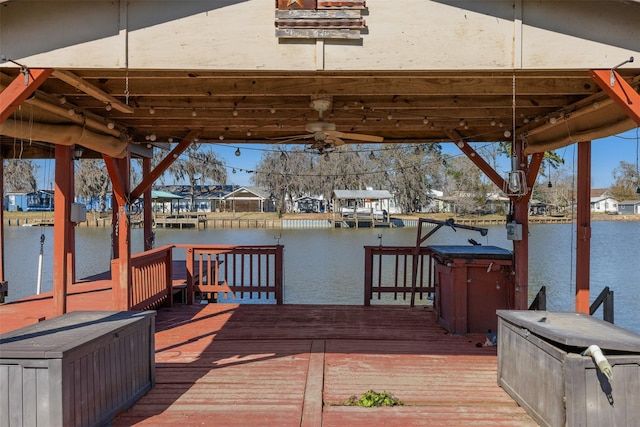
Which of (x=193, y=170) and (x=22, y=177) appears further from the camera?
(x=22, y=177)

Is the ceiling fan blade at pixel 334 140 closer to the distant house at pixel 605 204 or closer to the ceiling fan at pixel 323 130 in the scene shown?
the ceiling fan at pixel 323 130

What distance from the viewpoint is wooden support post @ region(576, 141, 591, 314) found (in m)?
4.92

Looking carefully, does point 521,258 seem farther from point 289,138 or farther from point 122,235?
point 122,235

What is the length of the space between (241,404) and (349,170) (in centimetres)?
4474

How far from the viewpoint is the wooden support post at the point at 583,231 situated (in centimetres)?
492

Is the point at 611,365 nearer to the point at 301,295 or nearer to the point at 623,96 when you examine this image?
the point at 623,96

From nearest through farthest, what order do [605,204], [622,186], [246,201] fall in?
[246,201] → [622,186] → [605,204]

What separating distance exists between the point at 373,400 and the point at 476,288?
2.42 meters

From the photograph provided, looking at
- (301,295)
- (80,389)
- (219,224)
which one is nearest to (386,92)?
(80,389)

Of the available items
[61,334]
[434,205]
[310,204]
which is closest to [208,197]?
[310,204]

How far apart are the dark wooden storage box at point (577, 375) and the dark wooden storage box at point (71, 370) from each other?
278 centimetres

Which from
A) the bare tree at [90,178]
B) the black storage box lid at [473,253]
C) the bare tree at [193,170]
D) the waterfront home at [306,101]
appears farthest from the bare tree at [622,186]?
the waterfront home at [306,101]

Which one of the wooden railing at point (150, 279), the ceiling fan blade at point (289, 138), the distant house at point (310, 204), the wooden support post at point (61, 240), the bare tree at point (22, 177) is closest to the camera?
the wooden support post at point (61, 240)

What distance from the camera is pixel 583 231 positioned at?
4.95 metres
